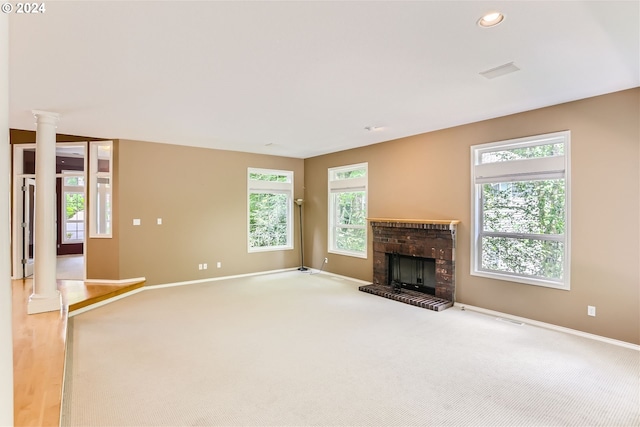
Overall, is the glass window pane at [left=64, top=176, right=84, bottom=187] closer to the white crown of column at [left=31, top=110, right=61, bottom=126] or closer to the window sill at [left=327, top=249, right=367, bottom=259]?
the white crown of column at [left=31, top=110, right=61, bottom=126]

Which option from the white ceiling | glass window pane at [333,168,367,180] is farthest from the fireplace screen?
the white ceiling

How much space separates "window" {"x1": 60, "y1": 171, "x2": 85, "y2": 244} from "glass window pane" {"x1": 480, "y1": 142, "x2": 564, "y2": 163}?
10455 millimetres

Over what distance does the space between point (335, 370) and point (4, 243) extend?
8.79ft

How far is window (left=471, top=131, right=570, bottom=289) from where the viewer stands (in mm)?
4039

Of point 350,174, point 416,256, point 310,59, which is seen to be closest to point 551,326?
point 416,256

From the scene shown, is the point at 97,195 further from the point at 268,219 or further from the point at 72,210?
the point at 72,210

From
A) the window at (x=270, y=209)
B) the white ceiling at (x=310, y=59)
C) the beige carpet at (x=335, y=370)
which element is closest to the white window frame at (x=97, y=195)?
the white ceiling at (x=310, y=59)

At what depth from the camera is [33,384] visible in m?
2.51

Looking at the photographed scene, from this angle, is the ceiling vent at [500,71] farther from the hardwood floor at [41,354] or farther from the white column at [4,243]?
the hardwood floor at [41,354]

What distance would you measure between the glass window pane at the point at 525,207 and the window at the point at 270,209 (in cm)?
433

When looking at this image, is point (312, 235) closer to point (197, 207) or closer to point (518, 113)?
point (197, 207)

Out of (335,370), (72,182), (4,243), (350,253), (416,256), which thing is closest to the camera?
(4,243)

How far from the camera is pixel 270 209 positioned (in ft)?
25.1

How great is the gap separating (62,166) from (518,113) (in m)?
11.0
